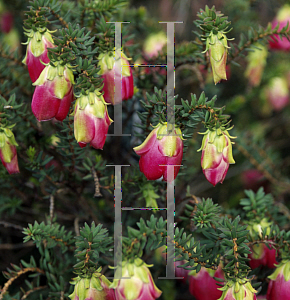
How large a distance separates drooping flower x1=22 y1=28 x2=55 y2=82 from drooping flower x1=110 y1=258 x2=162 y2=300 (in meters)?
0.33

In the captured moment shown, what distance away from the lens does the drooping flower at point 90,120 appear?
46cm

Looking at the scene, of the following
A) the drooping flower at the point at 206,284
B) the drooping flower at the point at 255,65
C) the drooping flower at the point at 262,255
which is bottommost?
the drooping flower at the point at 206,284

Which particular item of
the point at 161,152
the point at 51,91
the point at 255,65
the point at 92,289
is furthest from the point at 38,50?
the point at 255,65

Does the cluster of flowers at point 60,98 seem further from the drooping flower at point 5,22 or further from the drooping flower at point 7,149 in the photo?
the drooping flower at point 5,22

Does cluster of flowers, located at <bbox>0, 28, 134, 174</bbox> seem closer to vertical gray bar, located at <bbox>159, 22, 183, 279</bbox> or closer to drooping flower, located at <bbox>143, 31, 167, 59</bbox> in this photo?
vertical gray bar, located at <bbox>159, 22, 183, 279</bbox>

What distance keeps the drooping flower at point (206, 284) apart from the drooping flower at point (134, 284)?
169 mm

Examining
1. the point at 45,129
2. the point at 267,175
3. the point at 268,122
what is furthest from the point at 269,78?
the point at 45,129

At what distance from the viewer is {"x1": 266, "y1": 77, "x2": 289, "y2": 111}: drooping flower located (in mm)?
1184

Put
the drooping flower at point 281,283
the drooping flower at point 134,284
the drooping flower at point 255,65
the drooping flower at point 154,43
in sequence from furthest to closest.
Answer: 1. the drooping flower at point 255,65
2. the drooping flower at point 154,43
3. the drooping flower at point 281,283
4. the drooping flower at point 134,284

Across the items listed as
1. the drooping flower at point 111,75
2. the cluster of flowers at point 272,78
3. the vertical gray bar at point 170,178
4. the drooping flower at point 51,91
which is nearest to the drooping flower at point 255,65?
the cluster of flowers at point 272,78

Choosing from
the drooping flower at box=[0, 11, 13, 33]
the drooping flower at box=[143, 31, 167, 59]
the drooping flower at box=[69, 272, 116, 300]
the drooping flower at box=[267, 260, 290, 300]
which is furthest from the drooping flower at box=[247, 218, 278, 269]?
the drooping flower at box=[0, 11, 13, 33]

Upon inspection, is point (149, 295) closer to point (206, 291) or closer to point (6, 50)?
point (206, 291)

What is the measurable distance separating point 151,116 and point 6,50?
15.3 inches

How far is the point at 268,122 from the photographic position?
54.9 inches
